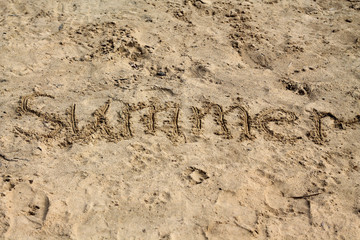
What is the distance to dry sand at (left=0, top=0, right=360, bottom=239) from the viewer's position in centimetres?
357

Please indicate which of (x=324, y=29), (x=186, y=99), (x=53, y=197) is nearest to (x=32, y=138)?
(x=53, y=197)

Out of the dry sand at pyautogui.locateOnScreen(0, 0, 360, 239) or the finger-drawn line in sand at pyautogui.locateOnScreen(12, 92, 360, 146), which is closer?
the dry sand at pyautogui.locateOnScreen(0, 0, 360, 239)

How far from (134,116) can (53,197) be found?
1120mm

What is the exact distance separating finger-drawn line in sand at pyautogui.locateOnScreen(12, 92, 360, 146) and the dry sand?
0.5 inches

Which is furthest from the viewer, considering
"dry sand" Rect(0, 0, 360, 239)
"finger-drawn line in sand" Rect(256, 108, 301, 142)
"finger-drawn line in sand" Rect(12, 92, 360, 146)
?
"finger-drawn line in sand" Rect(256, 108, 301, 142)

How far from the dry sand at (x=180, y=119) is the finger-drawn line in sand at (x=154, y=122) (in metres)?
0.01

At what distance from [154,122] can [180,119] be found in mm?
239

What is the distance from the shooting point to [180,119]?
4395 mm

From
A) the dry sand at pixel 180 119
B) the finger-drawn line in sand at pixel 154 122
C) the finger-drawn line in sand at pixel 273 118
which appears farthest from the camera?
the finger-drawn line in sand at pixel 273 118

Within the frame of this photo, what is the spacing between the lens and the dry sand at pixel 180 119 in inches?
140

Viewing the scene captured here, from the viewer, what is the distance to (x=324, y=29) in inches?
221

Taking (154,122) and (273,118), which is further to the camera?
(273,118)

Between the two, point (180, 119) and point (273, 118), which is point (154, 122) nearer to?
point (180, 119)

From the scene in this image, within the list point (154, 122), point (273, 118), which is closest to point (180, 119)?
point (154, 122)
